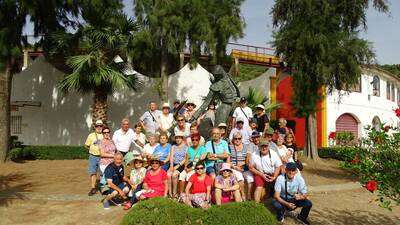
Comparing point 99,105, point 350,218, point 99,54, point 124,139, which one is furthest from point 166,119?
point 99,105

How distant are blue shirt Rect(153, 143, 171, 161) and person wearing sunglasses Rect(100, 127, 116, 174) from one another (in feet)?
3.42

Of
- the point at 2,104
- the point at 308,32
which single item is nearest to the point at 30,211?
the point at 2,104

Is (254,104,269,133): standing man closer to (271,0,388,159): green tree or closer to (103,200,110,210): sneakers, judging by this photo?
(103,200,110,210): sneakers

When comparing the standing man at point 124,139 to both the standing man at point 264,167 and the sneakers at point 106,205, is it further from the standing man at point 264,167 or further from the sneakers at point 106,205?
the standing man at point 264,167

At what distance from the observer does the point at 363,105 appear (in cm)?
2591

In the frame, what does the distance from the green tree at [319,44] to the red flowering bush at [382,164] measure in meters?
10.5

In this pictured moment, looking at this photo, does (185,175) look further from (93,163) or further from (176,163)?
(93,163)

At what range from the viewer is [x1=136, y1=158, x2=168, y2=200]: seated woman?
6629 millimetres

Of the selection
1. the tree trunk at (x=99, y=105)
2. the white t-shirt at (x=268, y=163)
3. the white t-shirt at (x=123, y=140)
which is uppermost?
the tree trunk at (x=99, y=105)

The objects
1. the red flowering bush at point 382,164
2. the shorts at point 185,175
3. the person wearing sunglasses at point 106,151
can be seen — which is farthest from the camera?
the person wearing sunglasses at point 106,151

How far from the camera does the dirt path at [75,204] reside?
672cm

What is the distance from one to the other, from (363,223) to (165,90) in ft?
39.2

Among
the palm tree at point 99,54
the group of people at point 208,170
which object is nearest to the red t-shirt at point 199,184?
the group of people at point 208,170

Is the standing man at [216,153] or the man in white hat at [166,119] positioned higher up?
Answer: the man in white hat at [166,119]
